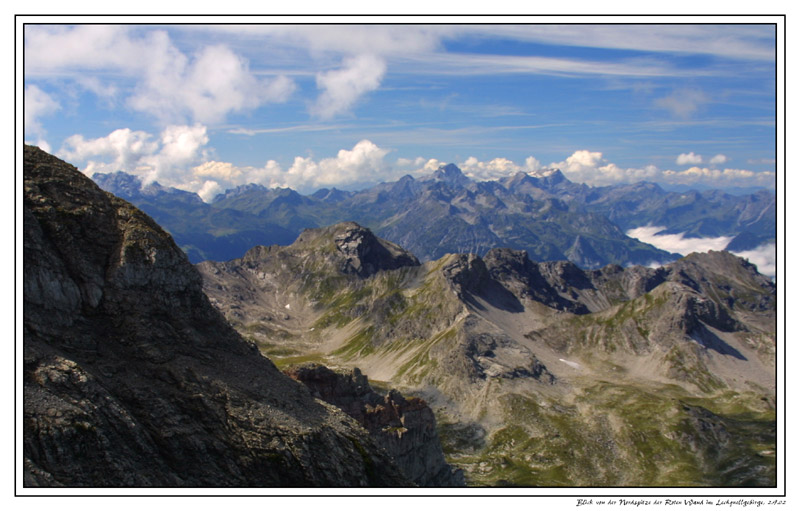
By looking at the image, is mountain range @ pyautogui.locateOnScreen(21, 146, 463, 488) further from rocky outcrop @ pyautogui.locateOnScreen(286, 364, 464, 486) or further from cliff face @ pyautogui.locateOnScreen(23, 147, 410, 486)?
rocky outcrop @ pyautogui.locateOnScreen(286, 364, 464, 486)

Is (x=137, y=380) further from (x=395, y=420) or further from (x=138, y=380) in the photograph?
(x=395, y=420)

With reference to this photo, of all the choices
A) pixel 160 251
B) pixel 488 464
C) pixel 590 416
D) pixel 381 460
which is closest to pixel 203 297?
pixel 160 251

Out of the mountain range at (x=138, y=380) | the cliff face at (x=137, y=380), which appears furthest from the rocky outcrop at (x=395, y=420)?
the cliff face at (x=137, y=380)

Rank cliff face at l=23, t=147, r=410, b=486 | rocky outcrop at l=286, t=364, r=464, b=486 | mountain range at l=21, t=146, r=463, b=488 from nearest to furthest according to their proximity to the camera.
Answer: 1. mountain range at l=21, t=146, r=463, b=488
2. cliff face at l=23, t=147, r=410, b=486
3. rocky outcrop at l=286, t=364, r=464, b=486

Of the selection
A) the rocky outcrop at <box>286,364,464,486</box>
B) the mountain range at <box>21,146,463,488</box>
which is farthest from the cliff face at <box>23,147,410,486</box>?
the rocky outcrop at <box>286,364,464,486</box>
